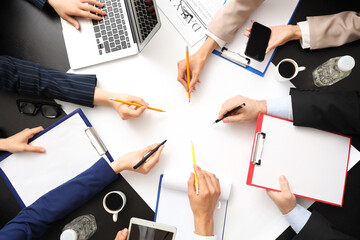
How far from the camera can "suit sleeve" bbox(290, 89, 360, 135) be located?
3.03 feet

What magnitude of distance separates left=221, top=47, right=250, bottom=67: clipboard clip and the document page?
0.40 ft

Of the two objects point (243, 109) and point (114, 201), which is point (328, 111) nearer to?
point (243, 109)

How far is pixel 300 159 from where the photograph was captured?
94 cm

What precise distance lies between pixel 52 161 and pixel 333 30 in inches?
51.4

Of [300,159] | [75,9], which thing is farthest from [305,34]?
[75,9]

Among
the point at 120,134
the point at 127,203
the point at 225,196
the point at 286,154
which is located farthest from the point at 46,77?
the point at 286,154

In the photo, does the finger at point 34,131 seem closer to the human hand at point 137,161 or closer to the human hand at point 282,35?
the human hand at point 137,161

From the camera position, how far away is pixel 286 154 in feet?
3.07

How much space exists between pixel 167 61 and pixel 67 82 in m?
0.44

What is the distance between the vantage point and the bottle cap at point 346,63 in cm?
89

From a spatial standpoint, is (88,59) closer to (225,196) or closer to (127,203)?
(127,203)

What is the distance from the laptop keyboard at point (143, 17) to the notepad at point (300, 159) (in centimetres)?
57

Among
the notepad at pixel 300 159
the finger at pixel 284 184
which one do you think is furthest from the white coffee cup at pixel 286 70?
the finger at pixel 284 184

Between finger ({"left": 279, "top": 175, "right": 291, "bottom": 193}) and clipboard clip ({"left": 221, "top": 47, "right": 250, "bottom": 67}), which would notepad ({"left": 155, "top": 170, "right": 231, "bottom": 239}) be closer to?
finger ({"left": 279, "top": 175, "right": 291, "bottom": 193})
